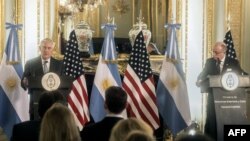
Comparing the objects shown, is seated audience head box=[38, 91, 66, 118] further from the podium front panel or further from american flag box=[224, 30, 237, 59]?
american flag box=[224, 30, 237, 59]

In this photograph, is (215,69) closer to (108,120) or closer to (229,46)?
(229,46)

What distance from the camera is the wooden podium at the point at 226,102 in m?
7.39

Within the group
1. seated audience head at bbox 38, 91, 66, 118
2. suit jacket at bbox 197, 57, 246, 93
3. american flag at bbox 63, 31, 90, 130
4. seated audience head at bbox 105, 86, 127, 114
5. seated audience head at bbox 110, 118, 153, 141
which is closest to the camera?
seated audience head at bbox 110, 118, 153, 141

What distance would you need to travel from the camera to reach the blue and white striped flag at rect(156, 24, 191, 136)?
317 inches

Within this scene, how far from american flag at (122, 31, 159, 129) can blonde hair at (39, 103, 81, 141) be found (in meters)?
3.86

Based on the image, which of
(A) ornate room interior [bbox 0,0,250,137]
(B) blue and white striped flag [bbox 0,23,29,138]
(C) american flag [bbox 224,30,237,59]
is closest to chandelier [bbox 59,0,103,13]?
(A) ornate room interior [bbox 0,0,250,137]

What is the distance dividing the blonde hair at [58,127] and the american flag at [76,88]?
374 cm

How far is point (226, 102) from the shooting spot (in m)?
7.42

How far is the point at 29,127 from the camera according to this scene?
4.58m

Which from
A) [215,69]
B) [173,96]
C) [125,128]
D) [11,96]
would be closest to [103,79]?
[173,96]

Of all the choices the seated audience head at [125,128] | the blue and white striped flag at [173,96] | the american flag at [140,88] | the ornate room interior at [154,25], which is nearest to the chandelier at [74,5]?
the ornate room interior at [154,25]

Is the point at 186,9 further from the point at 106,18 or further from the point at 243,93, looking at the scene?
the point at 243,93

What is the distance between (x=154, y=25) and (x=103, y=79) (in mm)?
2682

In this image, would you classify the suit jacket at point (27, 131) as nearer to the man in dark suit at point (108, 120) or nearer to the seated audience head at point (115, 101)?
the man in dark suit at point (108, 120)
